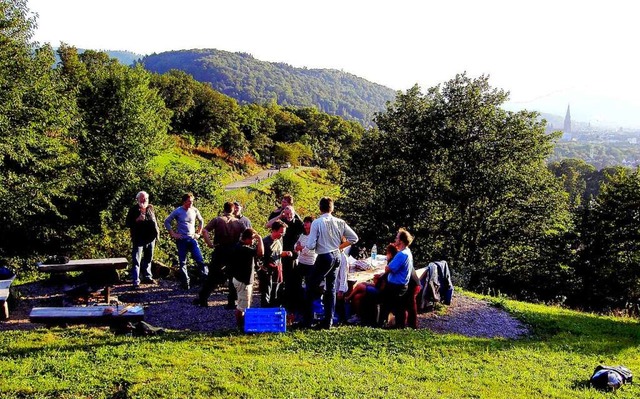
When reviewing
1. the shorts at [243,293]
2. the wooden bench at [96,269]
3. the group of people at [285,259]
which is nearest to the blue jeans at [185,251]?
the group of people at [285,259]

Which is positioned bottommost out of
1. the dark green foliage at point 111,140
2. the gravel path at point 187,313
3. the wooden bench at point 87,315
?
the gravel path at point 187,313

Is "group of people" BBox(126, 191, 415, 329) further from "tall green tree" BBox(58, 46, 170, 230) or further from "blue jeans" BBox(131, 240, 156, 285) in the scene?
"tall green tree" BBox(58, 46, 170, 230)

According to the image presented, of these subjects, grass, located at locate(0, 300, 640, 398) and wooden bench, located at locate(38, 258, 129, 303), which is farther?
wooden bench, located at locate(38, 258, 129, 303)

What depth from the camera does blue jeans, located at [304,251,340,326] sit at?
25.3 feet

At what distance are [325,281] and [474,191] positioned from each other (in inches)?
556

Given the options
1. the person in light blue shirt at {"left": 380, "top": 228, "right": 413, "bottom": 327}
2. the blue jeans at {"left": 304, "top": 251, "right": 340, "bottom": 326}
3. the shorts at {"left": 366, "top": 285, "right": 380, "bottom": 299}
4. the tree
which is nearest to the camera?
the blue jeans at {"left": 304, "top": 251, "right": 340, "bottom": 326}

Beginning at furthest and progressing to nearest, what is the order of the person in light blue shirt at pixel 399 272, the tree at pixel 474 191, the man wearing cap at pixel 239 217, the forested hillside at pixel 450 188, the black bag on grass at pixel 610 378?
the tree at pixel 474 191, the forested hillside at pixel 450 188, the man wearing cap at pixel 239 217, the person in light blue shirt at pixel 399 272, the black bag on grass at pixel 610 378

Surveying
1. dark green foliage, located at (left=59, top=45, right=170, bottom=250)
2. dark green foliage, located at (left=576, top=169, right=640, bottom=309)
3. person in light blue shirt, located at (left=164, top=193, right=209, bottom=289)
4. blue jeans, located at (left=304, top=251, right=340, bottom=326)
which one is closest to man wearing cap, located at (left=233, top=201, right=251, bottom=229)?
person in light blue shirt, located at (left=164, top=193, right=209, bottom=289)

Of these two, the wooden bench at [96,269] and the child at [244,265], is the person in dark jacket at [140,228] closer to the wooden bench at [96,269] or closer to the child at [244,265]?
the wooden bench at [96,269]

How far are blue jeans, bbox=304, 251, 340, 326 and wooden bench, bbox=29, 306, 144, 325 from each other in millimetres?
2915

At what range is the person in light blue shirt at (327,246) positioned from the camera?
24.9ft

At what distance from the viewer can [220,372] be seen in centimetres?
602

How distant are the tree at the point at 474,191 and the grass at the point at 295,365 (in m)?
11.8

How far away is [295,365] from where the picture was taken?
6449mm
